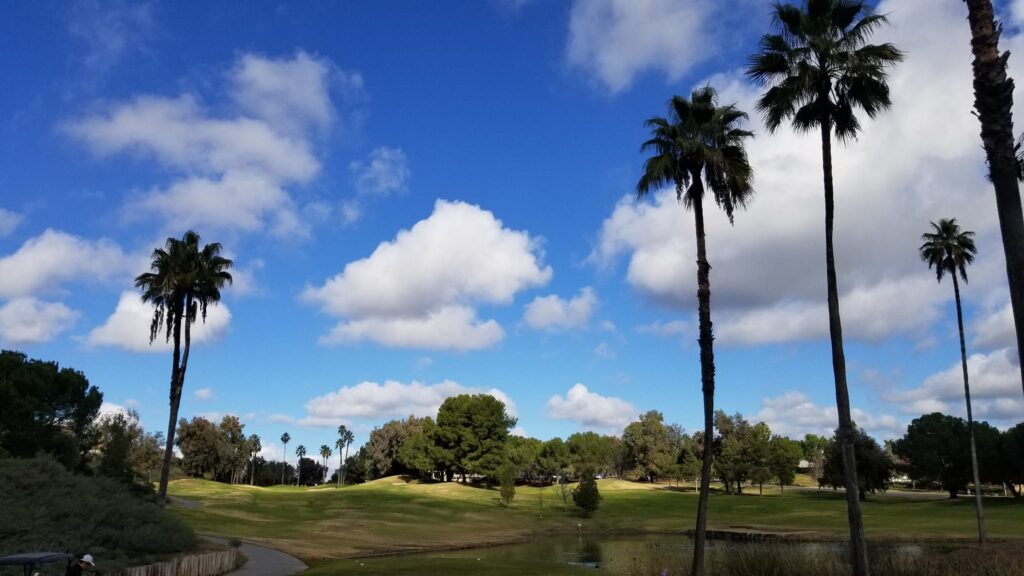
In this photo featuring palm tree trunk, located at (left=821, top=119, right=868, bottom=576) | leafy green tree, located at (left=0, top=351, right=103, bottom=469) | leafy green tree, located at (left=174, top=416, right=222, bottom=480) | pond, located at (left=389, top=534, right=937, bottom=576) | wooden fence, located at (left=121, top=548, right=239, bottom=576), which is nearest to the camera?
palm tree trunk, located at (left=821, top=119, right=868, bottom=576)

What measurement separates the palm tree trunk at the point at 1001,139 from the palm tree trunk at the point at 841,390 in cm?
1019

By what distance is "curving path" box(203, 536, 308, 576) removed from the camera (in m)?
33.4

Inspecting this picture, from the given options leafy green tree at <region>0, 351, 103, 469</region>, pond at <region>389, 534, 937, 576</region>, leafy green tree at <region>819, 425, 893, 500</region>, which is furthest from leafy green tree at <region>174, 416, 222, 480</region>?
leafy green tree at <region>819, 425, 893, 500</region>

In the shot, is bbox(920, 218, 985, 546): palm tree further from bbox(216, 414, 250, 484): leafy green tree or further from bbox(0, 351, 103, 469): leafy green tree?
bbox(216, 414, 250, 484): leafy green tree

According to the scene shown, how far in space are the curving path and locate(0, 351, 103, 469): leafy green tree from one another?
17062 millimetres

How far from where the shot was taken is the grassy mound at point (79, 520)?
86.0ft

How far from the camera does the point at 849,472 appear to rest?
69.2 ft

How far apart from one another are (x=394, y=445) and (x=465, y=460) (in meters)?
36.7

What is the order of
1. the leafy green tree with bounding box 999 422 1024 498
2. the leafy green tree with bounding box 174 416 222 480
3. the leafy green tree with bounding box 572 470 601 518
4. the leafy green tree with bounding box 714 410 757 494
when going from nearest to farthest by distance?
the leafy green tree with bounding box 572 470 601 518
the leafy green tree with bounding box 999 422 1024 498
the leafy green tree with bounding box 714 410 757 494
the leafy green tree with bounding box 174 416 222 480

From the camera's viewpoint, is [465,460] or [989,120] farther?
[465,460]

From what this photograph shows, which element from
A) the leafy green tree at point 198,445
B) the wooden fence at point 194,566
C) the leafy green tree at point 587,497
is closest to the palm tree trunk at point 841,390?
the wooden fence at point 194,566

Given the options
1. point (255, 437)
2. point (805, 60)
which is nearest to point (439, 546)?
point (805, 60)

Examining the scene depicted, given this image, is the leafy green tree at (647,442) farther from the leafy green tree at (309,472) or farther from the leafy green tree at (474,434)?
the leafy green tree at (309,472)

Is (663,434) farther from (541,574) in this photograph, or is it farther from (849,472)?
(849,472)
